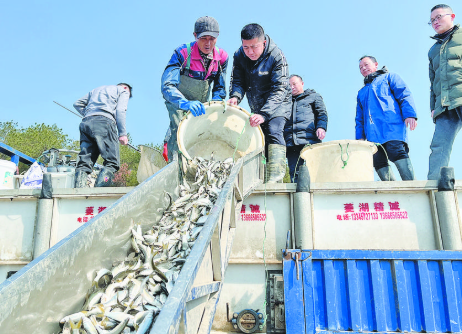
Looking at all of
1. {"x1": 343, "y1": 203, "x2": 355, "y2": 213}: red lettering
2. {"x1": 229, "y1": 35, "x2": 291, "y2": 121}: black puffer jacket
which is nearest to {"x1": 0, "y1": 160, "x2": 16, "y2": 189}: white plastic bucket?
{"x1": 229, "y1": 35, "x2": 291, "y2": 121}: black puffer jacket

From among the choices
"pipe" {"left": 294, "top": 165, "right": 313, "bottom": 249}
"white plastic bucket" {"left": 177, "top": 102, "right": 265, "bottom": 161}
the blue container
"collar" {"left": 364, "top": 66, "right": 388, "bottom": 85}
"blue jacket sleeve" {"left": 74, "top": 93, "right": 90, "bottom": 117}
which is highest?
"collar" {"left": 364, "top": 66, "right": 388, "bottom": 85}

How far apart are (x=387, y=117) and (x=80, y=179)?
428cm

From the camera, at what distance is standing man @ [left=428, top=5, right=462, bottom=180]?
4316 mm

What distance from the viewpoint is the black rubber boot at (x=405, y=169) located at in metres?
4.75

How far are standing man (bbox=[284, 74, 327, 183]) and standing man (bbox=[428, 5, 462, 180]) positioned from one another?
5.23 ft

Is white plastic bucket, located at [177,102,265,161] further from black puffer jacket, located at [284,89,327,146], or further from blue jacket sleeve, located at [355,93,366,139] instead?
blue jacket sleeve, located at [355,93,366,139]

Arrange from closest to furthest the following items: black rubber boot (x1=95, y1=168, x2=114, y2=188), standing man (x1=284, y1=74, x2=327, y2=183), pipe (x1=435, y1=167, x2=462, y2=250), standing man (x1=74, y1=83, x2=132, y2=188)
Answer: pipe (x1=435, y1=167, x2=462, y2=250) < black rubber boot (x1=95, y1=168, x2=114, y2=188) < standing man (x1=74, y1=83, x2=132, y2=188) < standing man (x1=284, y1=74, x2=327, y2=183)

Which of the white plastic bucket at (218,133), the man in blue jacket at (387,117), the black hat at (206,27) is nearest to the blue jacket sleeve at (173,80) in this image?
the white plastic bucket at (218,133)

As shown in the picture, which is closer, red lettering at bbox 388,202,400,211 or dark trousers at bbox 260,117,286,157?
red lettering at bbox 388,202,400,211

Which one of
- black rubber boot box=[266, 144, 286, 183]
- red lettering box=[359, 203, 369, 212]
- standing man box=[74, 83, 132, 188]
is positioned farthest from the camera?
standing man box=[74, 83, 132, 188]

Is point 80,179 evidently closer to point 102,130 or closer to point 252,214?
point 102,130

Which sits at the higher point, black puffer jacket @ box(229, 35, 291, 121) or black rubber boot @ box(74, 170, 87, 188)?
black puffer jacket @ box(229, 35, 291, 121)

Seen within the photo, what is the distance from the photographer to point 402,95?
5.03 metres

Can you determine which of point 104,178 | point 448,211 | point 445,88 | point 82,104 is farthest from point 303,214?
point 82,104
